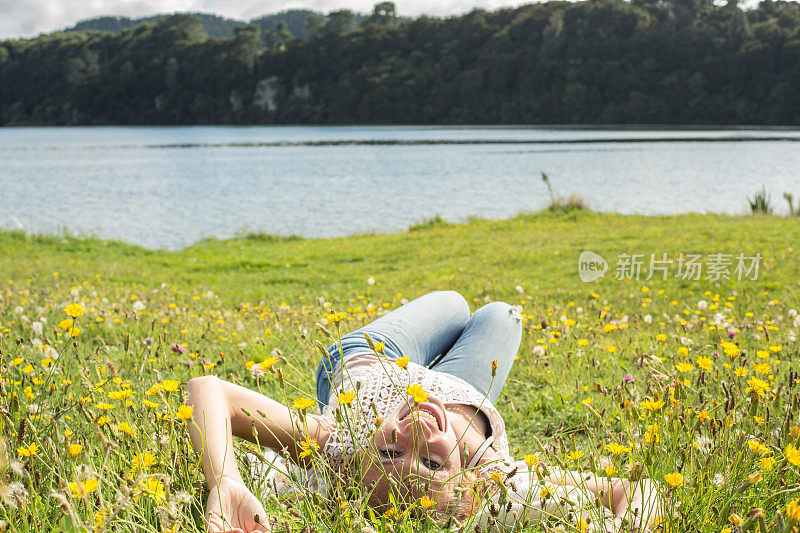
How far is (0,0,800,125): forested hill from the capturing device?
81.6 meters

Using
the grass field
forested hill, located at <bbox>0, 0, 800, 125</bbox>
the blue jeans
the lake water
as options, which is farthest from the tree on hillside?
the blue jeans

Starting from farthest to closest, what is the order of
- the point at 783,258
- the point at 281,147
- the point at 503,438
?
the point at 281,147, the point at 783,258, the point at 503,438

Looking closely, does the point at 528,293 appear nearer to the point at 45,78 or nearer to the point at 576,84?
the point at 576,84

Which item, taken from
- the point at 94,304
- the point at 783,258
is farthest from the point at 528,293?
the point at 94,304

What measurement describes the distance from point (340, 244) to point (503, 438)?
11623 millimetres

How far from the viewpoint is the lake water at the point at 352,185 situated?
19.8 m

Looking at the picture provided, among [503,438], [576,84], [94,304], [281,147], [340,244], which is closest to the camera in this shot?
[503,438]

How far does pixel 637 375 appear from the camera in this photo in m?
3.85

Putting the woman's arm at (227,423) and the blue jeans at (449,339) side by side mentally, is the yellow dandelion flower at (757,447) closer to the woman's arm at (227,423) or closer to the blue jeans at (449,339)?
the woman's arm at (227,423)

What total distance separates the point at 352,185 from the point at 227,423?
26.9 metres

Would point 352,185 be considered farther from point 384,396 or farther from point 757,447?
point 757,447

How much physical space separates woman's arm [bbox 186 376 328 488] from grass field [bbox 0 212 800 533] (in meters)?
0.08

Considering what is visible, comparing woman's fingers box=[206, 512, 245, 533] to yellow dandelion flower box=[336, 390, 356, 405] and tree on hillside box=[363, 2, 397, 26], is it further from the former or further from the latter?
tree on hillside box=[363, 2, 397, 26]

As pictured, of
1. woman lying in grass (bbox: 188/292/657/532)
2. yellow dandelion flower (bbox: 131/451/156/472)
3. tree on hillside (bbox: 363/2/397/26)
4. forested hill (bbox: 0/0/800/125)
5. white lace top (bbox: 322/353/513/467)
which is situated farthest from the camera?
tree on hillside (bbox: 363/2/397/26)
